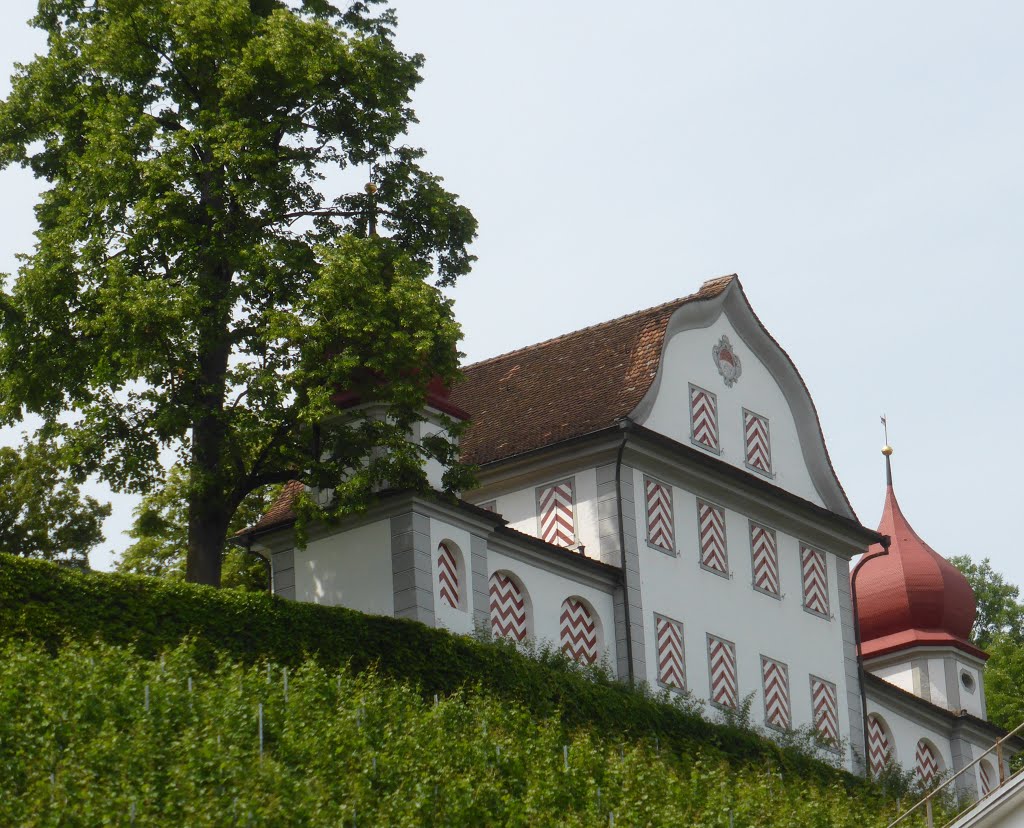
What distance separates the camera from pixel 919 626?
57094 millimetres

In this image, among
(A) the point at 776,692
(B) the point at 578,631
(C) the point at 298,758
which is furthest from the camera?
(A) the point at 776,692

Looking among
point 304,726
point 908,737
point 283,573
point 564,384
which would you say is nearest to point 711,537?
point 564,384

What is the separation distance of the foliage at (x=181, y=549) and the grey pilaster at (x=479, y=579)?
6.54 metres

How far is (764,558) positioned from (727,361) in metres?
3.65

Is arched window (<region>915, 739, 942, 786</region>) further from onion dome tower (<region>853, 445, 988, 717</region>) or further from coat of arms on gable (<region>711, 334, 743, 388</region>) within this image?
coat of arms on gable (<region>711, 334, 743, 388</region>)

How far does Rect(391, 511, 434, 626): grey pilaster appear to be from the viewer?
3825cm

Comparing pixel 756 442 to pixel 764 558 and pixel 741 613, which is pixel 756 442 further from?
pixel 741 613

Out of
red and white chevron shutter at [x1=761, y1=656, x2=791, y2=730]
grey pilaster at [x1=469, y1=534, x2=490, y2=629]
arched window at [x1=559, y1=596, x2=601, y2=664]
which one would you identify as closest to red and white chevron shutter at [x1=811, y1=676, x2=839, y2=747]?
red and white chevron shutter at [x1=761, y1=656, x2=791, y2=730]

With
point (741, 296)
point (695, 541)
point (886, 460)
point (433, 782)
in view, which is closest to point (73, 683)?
point (433, 782)

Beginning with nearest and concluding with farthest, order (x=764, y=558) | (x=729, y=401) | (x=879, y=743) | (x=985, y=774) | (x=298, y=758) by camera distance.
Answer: (x=298, y=758)
(x=764, y=558)
(x=729, y=401)
(x=879, y=743)
(x=985, y=774)

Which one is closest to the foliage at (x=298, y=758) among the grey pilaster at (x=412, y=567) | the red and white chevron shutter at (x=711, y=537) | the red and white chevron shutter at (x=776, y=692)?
the grey pilaster at (x=412, y=567)

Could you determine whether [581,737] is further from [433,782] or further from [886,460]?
[886,460]

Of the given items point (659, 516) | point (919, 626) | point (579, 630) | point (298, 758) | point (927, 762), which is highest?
point (919, 626)

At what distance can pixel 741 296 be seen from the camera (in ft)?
156
